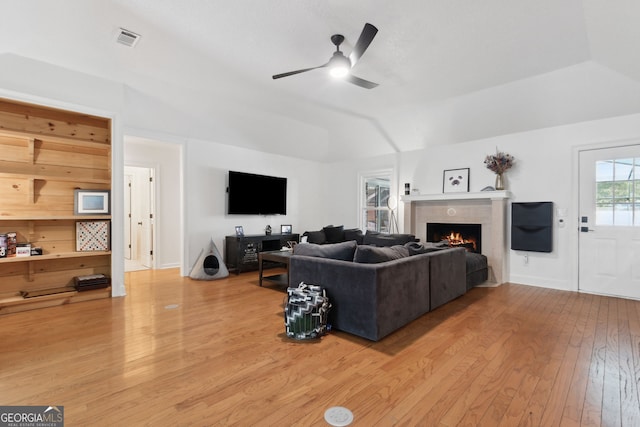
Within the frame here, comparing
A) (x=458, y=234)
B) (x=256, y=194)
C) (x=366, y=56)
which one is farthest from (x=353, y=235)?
(x=366, y=56)

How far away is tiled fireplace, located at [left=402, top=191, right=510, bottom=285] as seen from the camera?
4.79 meters

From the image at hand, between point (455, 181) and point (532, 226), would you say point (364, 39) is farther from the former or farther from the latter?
point (532, 226)

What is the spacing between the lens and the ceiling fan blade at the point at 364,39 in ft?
8.10

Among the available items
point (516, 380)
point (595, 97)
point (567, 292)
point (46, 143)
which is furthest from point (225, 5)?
point (567, 292)

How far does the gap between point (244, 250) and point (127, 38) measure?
3.46 metres

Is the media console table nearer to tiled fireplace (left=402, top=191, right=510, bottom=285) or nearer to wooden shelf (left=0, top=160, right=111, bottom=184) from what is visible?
wooden shelf (left=0, top=160, right=111, bottom=184)

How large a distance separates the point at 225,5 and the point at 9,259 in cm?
348

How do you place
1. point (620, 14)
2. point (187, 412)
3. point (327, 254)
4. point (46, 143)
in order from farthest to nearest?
1. point (46, 143)
2. point (327, 254)
3. point (620, 14)
4. point (187, 412)

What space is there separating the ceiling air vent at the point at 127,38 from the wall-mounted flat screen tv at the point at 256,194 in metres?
2.70

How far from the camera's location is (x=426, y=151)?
5879mm

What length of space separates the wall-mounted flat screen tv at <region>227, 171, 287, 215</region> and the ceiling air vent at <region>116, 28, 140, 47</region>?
2700 millimetres

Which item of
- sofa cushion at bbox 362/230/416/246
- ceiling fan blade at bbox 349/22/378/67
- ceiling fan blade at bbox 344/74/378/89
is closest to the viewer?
ceiling fan blade at bbox 349/22/378/67

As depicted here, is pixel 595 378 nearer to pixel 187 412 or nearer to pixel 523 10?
pixel 187 412

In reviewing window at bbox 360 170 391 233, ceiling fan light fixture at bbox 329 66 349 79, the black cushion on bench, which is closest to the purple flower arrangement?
the black cushion on bench
